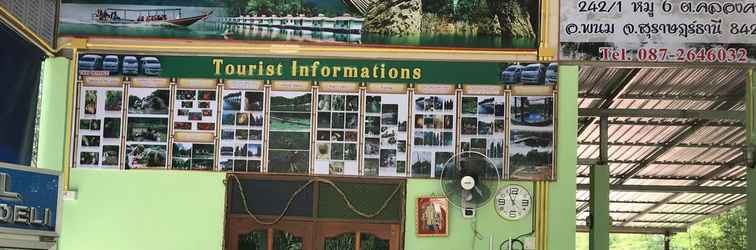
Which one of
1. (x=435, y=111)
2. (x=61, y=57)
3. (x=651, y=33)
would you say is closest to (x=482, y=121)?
(x=435, y=111)

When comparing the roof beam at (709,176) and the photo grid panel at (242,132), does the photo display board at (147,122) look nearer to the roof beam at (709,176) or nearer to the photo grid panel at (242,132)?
the photo grid panel at (242,132)

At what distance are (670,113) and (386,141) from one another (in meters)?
4.22

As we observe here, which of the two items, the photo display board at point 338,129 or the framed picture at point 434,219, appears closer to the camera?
the framed picture at point 434,219

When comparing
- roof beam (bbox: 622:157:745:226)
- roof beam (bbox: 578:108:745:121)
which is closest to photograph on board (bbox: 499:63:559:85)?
roof beam (bbox: 578:108:745:121)

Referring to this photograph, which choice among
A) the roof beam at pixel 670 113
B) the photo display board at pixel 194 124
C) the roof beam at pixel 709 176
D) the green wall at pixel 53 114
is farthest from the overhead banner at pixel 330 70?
the roof beam at pixel 709 176

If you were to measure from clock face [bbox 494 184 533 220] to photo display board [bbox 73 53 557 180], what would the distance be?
14cm

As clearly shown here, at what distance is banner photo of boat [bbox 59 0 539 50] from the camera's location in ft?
32.9

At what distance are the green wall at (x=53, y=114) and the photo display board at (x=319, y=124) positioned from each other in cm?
16

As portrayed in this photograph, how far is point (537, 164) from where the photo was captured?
977cm

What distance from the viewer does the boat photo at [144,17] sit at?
400 inches

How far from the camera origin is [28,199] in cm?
619

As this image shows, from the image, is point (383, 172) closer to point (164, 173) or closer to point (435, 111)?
point (435, 111)

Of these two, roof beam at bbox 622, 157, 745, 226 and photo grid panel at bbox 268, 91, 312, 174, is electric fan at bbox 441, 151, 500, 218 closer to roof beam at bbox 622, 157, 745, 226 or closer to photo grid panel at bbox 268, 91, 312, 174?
photo grid panel at bbox 268, 91, 312, 174

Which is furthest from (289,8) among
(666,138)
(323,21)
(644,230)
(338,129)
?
(644,230)
